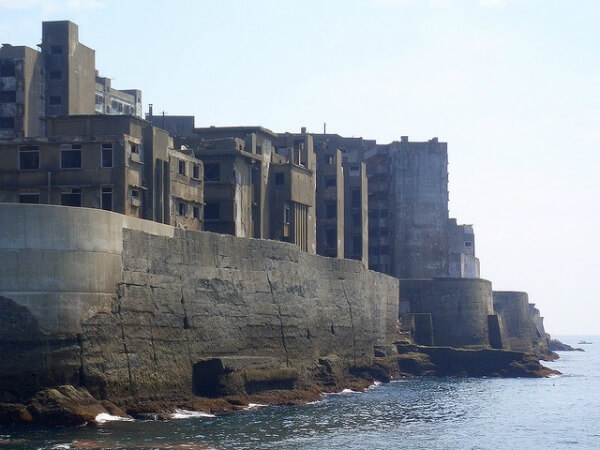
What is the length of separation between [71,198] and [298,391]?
49.9 feet

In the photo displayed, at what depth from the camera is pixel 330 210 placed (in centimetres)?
9681

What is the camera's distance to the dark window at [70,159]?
190ft

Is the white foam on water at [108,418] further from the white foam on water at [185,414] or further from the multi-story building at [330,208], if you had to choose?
the multi-story building at [330,208]

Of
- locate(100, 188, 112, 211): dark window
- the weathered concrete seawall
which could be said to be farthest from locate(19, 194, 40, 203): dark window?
the weathered concrete seawall

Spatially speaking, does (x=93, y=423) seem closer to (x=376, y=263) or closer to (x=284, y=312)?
(x=284, y=312)

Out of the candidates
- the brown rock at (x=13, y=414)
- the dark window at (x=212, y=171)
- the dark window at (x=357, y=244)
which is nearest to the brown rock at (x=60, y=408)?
the brown rock at (x=13, y=414)

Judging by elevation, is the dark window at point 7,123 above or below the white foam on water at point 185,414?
above

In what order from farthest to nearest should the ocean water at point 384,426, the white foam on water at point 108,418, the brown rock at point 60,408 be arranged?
the white foam on water at point 108,418, the brown rock at point 60,408, the ocean water at point 384,426

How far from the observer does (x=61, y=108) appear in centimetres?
8506

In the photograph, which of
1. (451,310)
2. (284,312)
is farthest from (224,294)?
(451,310)

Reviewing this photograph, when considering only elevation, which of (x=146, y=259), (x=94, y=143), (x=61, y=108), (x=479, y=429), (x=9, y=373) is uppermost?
(x=61, y=108)

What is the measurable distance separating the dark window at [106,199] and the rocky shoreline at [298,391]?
12.3 meters

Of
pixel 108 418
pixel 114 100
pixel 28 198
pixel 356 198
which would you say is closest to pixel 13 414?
pixel 108 418

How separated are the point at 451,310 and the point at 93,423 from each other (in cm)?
5467
